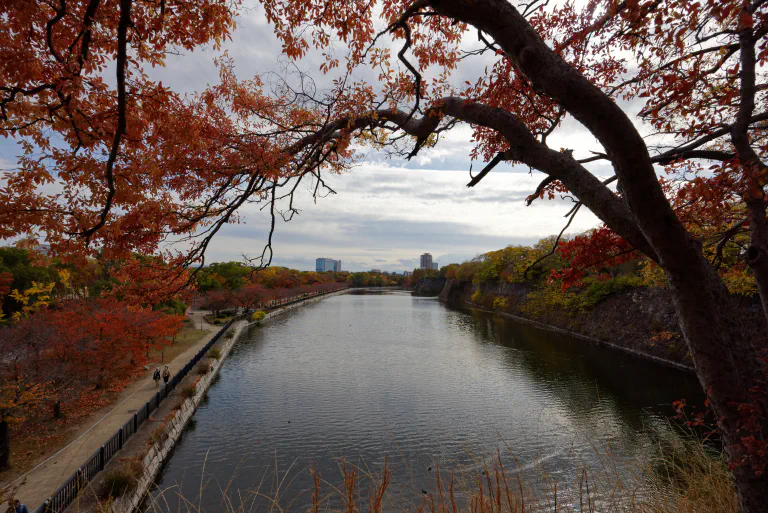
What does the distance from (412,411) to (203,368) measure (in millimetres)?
10034

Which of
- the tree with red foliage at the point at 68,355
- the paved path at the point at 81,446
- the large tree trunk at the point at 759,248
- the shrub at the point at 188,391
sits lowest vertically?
the paved path at the point at 81,446

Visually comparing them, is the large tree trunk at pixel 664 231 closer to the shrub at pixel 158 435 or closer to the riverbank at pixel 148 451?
the riverbank at pixel 148 451

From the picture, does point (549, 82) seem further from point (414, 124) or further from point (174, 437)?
point (174, 437)

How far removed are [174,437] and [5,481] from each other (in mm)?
3851

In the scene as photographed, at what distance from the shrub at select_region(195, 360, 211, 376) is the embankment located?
22299 millimetres

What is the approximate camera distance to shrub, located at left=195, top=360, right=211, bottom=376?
58.0ft

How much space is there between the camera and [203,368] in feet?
59.2

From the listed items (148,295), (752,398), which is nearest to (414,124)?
(752,398)

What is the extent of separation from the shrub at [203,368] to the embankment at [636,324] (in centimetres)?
2230

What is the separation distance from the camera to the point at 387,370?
20406 mm

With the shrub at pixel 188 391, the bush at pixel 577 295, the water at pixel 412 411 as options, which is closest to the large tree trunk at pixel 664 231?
the water at pixel 412 411

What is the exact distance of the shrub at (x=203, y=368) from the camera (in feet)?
58.0

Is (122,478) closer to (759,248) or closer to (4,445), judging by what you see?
(4,445)

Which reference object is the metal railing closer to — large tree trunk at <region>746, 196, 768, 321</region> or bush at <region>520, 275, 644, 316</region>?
large tree trunk at <region>746, 196, 768, 321</region>
